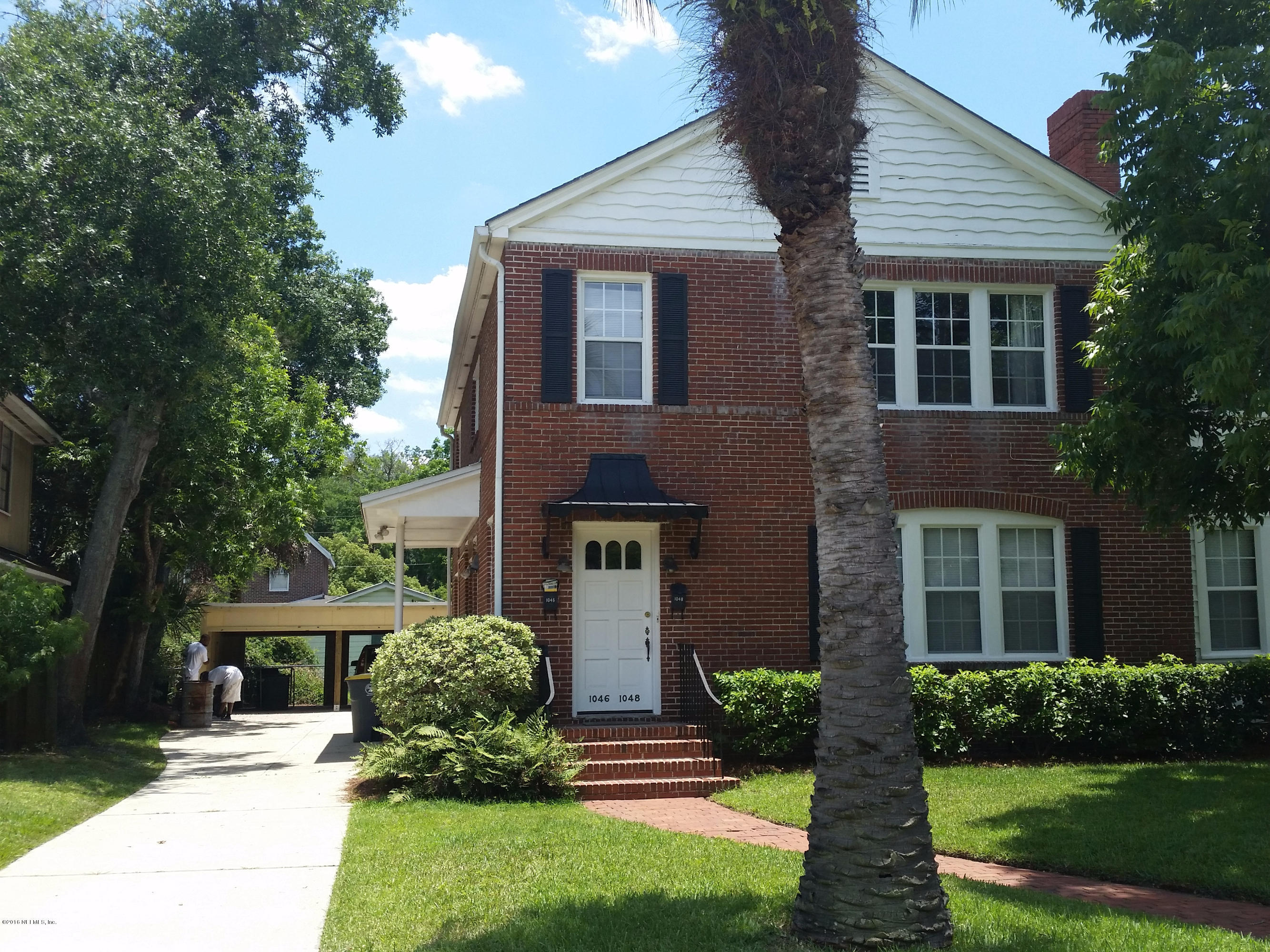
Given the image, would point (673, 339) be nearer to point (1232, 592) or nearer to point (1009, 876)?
point (1009, 876)

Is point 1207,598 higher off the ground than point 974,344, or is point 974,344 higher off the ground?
point 974,344

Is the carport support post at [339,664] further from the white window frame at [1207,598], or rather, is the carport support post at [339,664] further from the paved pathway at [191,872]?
the white window frame at [1207,598]

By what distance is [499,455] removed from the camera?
1361 centimetres

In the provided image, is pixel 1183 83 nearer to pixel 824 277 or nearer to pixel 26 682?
pixel 824 277

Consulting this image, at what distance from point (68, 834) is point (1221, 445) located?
32.9 feet

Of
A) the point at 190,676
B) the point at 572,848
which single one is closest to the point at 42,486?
the point at 190,676

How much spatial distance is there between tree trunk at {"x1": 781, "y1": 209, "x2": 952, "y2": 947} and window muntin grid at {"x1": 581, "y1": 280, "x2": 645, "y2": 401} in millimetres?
7791

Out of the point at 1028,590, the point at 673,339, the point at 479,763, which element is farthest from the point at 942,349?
the point at 479,763

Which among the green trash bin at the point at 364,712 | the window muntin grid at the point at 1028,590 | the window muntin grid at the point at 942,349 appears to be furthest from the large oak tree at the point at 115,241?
the window muntin grid at the point at 1028,590

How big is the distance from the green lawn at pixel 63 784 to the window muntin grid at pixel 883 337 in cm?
1000

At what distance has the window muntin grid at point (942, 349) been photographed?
14.7 metres

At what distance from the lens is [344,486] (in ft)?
231

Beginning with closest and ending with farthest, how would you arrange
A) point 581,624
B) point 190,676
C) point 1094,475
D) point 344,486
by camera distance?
point 1094,475 < point 581,624 < point 190,676 < point 344,486

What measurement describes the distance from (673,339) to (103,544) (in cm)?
881
